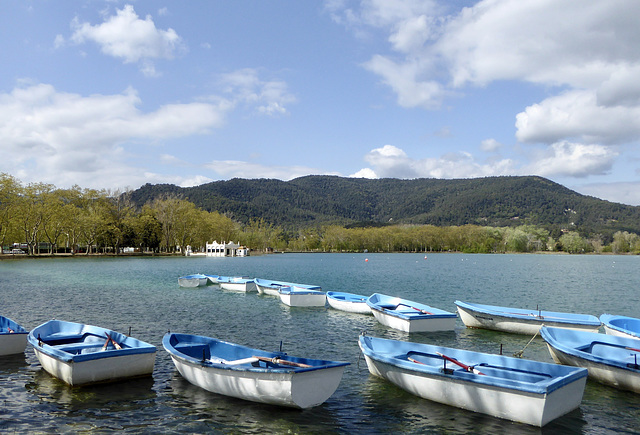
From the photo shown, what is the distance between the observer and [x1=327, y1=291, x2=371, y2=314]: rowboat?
1062 inches

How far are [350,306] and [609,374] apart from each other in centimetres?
1613

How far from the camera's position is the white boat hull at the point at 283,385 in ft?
34.3

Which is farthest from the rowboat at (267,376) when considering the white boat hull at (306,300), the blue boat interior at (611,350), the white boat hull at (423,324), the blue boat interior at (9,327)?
the white boat hull at (306,300)

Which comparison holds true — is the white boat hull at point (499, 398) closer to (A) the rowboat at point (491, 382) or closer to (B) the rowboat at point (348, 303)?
(A) the rowboat at point (491, 382)

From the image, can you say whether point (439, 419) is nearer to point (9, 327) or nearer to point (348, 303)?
point (9, 327)

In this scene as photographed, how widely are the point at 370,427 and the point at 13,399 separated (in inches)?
381

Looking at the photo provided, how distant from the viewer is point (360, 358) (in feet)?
53.9

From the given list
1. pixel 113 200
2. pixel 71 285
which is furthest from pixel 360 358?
pixel 113 200

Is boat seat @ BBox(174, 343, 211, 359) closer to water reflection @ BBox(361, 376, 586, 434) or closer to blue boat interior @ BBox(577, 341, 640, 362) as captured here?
water reflection @ BBox(361, 376, 586, 434)

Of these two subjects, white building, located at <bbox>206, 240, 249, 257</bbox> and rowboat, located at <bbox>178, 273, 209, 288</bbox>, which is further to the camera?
white building, located at <bbox>206, 240, 249, 257</bbox>

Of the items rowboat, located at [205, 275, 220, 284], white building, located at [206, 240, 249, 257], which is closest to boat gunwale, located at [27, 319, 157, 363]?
rowboat, located at [205, 275, 220, 284]

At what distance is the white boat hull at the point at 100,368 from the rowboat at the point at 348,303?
15603mm

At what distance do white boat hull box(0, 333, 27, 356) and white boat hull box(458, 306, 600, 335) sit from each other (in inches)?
781

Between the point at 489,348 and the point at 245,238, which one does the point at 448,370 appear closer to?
the point at 489,348
